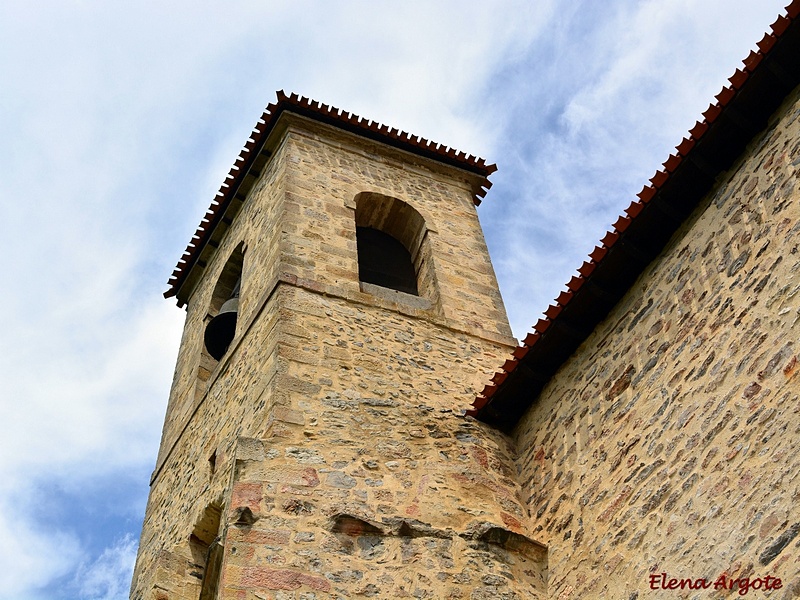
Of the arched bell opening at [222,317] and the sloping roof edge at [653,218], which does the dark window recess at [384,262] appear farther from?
the sloping roof edge at [653,218]

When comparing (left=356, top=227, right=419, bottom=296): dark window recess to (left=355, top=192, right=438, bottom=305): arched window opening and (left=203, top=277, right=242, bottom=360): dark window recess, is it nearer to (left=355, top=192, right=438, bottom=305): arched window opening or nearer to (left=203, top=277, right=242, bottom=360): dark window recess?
(left=355, top=192, right=438, bottom=305): arched window opening

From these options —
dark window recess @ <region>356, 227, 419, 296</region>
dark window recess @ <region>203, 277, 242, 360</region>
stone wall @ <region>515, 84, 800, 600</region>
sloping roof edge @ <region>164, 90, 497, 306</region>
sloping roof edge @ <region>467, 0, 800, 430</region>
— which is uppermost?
sloping roof edge @ <region>164, 90, 497, 306</region>

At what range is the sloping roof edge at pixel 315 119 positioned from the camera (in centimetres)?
1050

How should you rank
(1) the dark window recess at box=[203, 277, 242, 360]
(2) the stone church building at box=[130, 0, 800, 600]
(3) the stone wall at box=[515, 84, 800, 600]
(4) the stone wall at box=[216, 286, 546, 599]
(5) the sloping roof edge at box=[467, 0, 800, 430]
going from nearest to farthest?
(3) the stone wall at box=[515, 84, 800, 600] → (2) the stone church building at box=[130, 0, 800, 600] → (5) the sloping roof edge at box=[467, 0, 800, 430] → (4) the stone wall at box=[216, 286, 546, 599] → (1) the dark window recess at box=[203, 277, 242, 360]

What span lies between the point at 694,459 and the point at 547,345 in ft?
6.42

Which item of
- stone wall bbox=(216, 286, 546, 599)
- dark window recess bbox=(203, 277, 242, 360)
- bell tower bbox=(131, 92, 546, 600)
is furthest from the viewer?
dark window recess bbox=(203, 277, 242, 360)

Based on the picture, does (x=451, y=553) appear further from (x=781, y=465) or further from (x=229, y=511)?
(x=781, y=465)

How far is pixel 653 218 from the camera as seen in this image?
18.3ft

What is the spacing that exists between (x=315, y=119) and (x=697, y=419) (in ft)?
23.8

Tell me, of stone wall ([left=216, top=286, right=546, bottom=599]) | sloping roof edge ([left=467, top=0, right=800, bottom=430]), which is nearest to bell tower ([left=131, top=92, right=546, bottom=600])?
stone wall ([left=216, top=286, right=546, bottom=599])

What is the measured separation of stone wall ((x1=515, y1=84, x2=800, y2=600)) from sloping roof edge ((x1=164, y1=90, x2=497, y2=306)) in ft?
18.0

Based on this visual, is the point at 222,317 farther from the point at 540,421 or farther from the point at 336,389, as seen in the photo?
the point at 540,421

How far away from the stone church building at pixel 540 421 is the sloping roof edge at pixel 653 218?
0.01 m

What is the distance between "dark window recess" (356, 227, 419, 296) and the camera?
9.29 m
